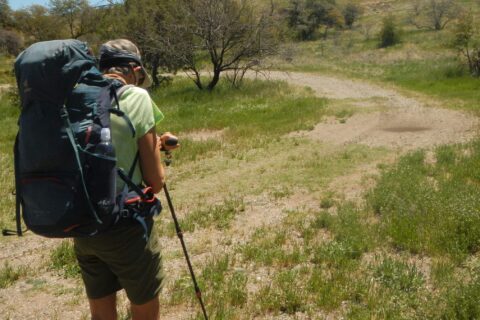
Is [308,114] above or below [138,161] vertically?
below

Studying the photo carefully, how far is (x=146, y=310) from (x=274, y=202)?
5.22 m

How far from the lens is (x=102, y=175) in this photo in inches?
96.1

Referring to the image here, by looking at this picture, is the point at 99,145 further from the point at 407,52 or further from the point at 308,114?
the point at 407,52

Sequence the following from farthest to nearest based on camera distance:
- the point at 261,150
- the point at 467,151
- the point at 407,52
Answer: the point at 407,52 → the point at 261,150 → the point at 467,151

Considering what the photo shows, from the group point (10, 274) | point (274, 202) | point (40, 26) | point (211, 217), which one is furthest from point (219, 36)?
point (40, 26)

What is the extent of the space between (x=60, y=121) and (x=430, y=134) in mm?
11989

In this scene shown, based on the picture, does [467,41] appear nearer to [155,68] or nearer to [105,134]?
[155,68]

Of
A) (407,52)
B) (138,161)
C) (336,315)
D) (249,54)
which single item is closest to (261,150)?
(336,315)

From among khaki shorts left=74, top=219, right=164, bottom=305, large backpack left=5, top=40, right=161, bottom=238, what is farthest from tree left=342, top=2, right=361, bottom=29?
large backpack left=5, top=40, right=161, bottom=238

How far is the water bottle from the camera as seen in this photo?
7.97 feet

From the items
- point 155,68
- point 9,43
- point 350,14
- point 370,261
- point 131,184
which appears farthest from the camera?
point 350,14

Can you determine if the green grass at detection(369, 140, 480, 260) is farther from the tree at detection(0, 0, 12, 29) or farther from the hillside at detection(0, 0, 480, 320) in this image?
the tree at detection(0, 0, 12, 29)

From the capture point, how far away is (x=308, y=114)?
15.8 metres

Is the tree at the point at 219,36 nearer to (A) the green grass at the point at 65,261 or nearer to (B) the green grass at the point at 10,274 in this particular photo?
(A) the green grass at the point at 65,261
